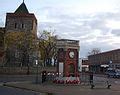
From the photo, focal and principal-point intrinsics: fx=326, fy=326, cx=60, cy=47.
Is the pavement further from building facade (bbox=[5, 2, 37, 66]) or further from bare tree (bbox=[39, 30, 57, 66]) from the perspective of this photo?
bare tree (bbox=[39, 30, 57, 66])

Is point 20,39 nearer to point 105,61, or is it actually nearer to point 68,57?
point 68,57

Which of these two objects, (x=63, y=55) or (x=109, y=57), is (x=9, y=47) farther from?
(x=63, y=55)

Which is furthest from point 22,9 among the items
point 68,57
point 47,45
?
point 68,57

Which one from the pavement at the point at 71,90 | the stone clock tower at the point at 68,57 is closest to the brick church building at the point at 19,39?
the stone clock tower at the point at 68,57

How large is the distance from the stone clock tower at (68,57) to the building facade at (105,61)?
58783 mm

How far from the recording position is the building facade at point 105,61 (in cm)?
11366

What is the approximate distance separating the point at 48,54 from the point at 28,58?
9712mm

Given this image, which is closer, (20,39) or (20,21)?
(20,39)

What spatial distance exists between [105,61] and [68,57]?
7652 centimetres

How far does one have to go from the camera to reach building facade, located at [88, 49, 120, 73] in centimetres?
11366

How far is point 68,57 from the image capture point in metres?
52.3

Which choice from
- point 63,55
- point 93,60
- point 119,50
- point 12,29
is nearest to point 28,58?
point 12,29

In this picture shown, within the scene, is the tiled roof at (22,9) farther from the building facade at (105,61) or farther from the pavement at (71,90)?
the pavement at (71,90)

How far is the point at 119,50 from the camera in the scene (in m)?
113
